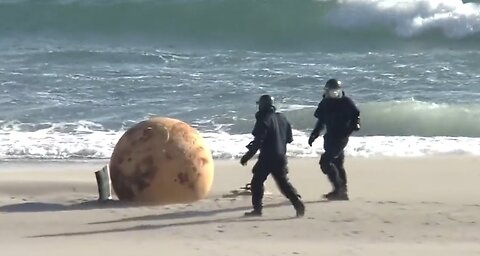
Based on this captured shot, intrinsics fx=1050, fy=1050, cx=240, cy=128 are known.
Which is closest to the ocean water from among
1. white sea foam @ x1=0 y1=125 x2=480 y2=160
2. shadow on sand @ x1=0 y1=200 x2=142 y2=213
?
white sea foam @ x1=0 y1=125 x2=480 y2=160

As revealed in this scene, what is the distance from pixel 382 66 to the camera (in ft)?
79.7

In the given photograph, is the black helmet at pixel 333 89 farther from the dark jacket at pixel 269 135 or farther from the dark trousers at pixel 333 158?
the dark jacket at pixel 269 135

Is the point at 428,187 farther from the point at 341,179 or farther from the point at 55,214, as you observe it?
the point at 55,214

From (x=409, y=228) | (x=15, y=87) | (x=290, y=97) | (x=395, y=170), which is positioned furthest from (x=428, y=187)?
(x=15, y=87)

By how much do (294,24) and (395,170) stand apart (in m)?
18.7

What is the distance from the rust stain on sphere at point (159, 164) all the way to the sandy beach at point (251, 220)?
0.18 m

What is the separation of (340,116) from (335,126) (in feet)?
0.37

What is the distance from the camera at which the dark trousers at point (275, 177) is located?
943 cm

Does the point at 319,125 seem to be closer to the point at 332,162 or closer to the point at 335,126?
the point at 335,126

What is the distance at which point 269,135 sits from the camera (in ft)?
30.6

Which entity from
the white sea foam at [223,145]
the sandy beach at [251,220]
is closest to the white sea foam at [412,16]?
the white sea foam at [223,145]

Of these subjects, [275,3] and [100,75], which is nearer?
[100,75]

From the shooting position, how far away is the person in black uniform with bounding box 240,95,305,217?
30.4 ft

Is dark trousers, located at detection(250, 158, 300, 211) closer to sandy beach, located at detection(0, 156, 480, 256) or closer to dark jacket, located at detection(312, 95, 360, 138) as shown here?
sandy beach, located at detection(0, 156, 480, 256)
